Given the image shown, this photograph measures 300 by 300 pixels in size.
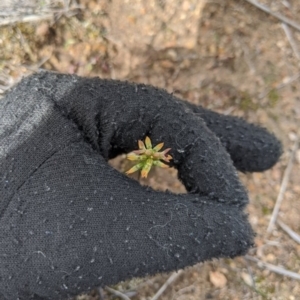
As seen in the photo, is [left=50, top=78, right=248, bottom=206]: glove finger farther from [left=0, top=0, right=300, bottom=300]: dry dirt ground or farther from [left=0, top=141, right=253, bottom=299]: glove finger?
[left=0, top=0, right=300, bottom=300]: dry dirt ground

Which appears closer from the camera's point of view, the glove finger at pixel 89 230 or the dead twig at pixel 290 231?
the glove finger at pixel 89 230

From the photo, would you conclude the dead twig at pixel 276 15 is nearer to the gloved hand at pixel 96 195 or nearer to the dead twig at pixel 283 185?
A: the dead twig at pixel 283 185

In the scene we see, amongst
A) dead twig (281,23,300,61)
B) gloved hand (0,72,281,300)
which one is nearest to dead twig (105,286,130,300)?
gloved hand (0,72,281,300)

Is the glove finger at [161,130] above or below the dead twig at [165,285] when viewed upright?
above

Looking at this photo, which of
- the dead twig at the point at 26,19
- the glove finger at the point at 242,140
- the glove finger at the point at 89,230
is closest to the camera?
the glove finger at the point at 89,230

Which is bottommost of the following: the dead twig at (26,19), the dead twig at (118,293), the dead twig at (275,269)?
the dead twig at (118,293)

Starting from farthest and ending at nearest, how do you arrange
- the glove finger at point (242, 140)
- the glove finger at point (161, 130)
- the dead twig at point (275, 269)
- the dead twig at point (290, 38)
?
the dead twig at point (290, 38)
the dead twig at point (275, 269)
the glove finger at point (242, 140)
the glove finger at point (161, 130)

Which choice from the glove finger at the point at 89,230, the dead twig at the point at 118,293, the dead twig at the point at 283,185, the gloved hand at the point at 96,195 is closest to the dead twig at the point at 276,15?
the dead twig at the point at 283,185

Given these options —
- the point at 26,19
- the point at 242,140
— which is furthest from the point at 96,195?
the point at 26,19
